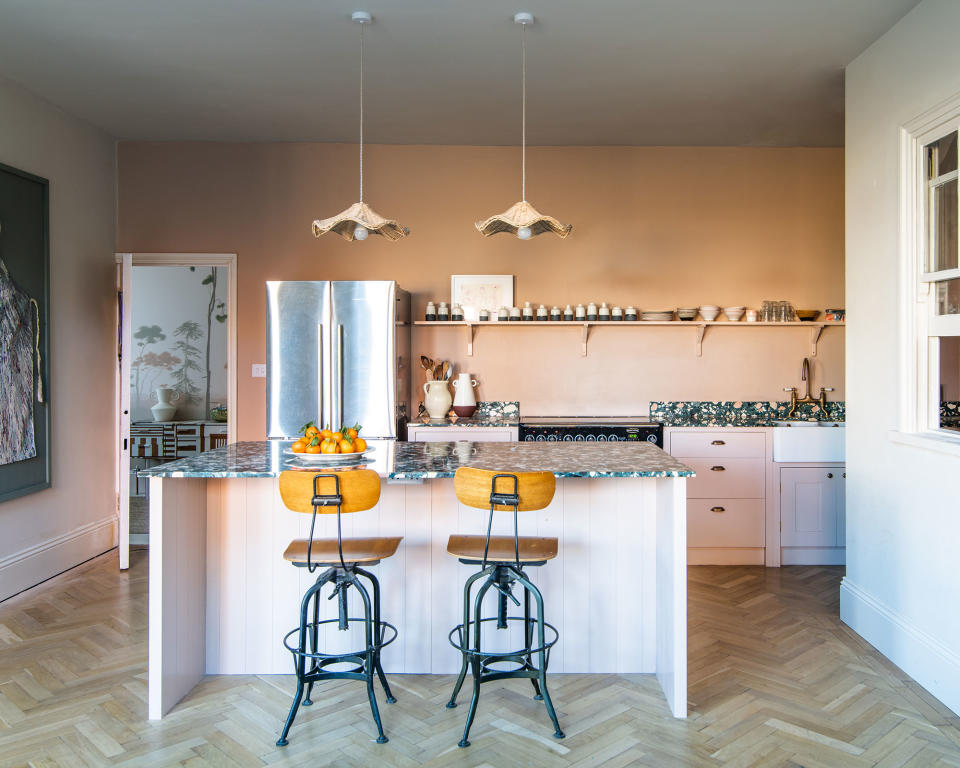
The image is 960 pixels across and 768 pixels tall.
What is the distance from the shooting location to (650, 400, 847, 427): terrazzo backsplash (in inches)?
195

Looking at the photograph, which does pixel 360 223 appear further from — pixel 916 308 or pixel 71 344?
pixel 71 344

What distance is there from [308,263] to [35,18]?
7.18 feet

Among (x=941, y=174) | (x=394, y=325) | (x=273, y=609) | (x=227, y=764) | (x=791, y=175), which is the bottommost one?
(x=227, y=764)

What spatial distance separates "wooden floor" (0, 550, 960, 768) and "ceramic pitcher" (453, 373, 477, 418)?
7.07 ft

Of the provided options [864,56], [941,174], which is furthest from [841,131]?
[941,174]

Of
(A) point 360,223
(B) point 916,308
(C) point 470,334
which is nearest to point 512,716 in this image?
(A) point 360,223

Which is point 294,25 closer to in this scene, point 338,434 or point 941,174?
point 338,434

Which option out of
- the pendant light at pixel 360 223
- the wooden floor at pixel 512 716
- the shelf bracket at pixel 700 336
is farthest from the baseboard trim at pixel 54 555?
the shelf bracket at pixel 700 336

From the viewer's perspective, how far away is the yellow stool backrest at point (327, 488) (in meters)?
2.25

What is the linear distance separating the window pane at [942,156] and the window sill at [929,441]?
3.46 feet

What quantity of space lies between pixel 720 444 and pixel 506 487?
2561mm

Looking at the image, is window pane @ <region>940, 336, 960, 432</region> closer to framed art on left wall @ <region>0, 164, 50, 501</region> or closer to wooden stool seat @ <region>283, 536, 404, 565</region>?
wooden stool seat @ <region>283, 536, 404, 565</region>

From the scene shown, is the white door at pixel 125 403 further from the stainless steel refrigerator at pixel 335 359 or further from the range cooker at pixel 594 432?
the range cooker at pixel 594 432

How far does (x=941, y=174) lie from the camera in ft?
9.32
